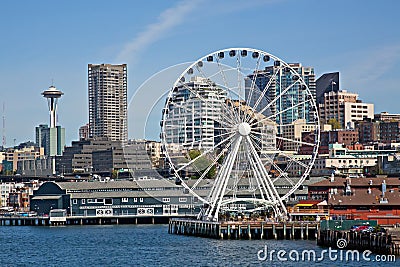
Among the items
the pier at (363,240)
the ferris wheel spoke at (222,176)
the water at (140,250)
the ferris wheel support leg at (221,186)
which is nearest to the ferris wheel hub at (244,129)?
the ferris wheel support leg at (221,186)

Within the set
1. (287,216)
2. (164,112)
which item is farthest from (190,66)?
(287,216)

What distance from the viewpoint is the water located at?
71.6m

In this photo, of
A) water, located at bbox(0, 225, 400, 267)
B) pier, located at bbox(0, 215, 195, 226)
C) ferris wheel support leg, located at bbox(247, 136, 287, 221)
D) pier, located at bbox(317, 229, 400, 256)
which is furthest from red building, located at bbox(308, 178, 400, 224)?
pier, located at bbox(0, 215, 195, 226)

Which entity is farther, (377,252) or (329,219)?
(329,219)

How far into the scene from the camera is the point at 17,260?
7731 cm

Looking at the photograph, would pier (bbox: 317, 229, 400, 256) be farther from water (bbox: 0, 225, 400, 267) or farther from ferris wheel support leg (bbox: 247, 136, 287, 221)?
ferris wheel support leg (bbox: 247, 136, 287, 221)

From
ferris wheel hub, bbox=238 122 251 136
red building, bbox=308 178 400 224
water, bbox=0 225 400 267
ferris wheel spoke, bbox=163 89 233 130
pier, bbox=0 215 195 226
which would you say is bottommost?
pier, bbox=0 215 195 226

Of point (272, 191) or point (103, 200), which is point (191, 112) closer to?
point (272, 191)

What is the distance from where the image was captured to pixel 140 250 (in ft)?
272

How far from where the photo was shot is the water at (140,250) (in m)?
71.6

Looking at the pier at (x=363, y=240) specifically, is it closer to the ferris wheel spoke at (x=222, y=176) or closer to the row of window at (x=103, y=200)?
the ferris wheel spoke at (x=222, y=176)

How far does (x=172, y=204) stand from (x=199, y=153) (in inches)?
1756

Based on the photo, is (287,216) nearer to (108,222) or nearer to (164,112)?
(164,112)

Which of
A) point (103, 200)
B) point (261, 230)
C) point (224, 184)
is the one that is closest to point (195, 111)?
point (224, 184)
